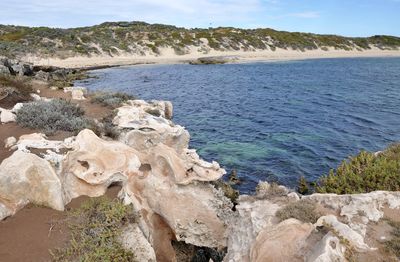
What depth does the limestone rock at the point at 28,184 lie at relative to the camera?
9414 millimetres

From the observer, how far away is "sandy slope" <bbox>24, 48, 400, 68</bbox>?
215 ft

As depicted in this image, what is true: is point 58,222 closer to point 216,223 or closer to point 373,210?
point 216,223

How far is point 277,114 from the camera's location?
30719 mm

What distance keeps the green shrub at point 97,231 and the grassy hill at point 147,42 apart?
58.1 m

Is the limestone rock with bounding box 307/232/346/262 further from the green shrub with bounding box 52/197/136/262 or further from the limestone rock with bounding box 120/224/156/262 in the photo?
the green shrub with bounding box 52/197/136/262

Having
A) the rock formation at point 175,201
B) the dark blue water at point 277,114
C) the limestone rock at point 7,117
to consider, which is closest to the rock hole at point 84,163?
the rock formation at point 175,201

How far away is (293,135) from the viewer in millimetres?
24234

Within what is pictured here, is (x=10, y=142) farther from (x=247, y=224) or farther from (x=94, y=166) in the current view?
(x=247, y=224)

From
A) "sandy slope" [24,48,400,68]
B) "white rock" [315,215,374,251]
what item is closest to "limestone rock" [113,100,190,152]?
"white rock" [315,215,374,251]

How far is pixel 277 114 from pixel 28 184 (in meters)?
23.9

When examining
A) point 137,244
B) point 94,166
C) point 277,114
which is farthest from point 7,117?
point 277,114

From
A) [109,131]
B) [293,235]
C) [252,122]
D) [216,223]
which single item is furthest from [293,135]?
[293,235]

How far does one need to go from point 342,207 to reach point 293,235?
6.58 ft

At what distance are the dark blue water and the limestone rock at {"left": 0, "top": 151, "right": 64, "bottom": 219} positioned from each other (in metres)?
8.68
